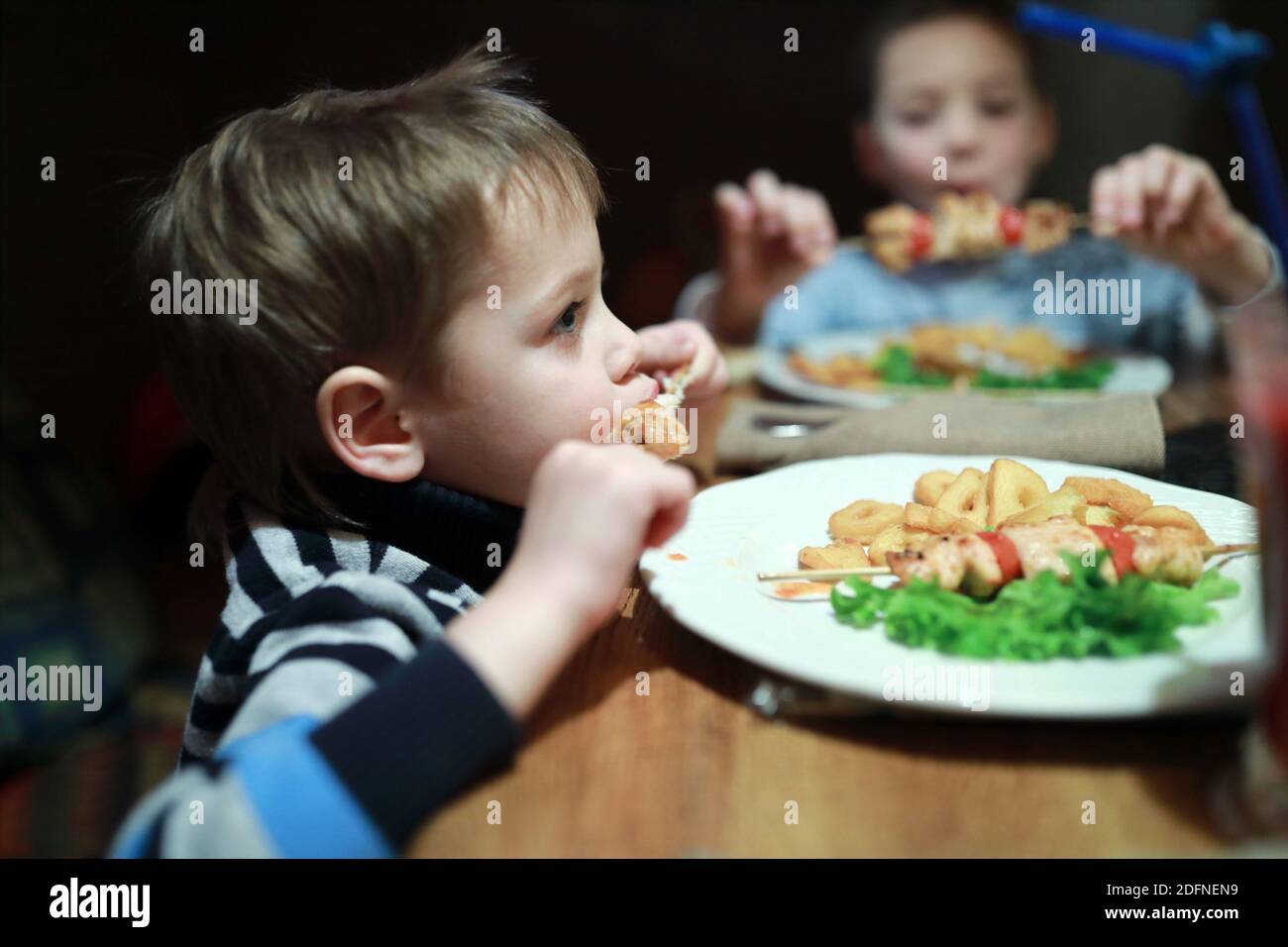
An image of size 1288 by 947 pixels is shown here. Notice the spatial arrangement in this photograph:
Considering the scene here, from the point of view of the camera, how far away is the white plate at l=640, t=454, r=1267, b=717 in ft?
2.38

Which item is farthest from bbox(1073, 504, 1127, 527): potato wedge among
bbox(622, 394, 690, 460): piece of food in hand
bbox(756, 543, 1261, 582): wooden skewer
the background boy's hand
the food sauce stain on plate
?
the background boy's hand

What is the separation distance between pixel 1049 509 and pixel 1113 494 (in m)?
0.09

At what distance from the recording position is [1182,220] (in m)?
1.81

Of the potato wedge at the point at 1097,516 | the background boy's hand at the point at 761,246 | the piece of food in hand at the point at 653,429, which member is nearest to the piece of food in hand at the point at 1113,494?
the potato wedge at the point at 1097,516

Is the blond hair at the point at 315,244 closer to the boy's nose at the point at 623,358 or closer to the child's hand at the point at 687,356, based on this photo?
the boy's nose at the point at 623,358

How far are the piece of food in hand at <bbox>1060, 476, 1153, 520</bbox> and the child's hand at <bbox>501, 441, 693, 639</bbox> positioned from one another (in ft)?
1.50

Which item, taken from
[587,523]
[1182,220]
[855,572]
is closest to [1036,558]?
[855,572]

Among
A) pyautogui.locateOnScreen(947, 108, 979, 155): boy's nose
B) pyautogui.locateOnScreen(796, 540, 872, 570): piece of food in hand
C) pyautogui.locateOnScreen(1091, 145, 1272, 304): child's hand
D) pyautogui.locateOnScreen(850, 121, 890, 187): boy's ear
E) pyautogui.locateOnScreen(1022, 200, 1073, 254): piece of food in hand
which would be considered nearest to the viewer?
pyautogui.locateOnScreen(796, 540, 872, 570): piece of food in hand

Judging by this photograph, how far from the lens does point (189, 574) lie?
101 inches

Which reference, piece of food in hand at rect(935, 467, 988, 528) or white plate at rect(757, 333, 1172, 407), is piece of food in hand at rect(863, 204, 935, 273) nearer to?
white plate at rect(757, 333, 1172, 407)

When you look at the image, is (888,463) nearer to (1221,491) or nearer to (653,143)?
(1221,491)

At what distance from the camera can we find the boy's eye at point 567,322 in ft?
3.51

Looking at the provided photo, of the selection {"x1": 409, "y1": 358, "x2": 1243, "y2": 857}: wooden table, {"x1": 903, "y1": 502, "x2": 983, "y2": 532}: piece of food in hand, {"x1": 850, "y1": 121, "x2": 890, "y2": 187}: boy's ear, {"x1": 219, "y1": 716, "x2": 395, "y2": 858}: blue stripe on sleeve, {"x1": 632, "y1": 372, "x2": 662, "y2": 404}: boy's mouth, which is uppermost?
{"x1": 850, "y1": 121, "x2": 890, "y2": 187}: boy's ear
